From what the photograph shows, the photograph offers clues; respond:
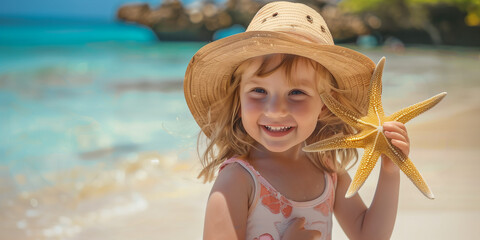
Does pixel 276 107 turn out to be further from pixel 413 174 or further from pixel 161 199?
pixel 161 199

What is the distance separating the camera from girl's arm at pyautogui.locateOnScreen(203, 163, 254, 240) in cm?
183

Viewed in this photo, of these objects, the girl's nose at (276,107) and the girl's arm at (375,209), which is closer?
the girl's nose at (276,107)

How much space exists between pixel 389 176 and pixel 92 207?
93.7 inches

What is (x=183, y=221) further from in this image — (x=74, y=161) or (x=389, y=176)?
(x=74, y=161)

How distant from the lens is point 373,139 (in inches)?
69.6

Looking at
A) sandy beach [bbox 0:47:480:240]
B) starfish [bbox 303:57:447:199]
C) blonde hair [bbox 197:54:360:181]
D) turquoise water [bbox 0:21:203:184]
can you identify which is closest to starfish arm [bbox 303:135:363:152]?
starfish [bbox 303:57:447:199]

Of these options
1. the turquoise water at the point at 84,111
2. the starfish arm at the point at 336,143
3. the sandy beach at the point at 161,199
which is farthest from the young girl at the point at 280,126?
the sandy beach at the point at 161,199

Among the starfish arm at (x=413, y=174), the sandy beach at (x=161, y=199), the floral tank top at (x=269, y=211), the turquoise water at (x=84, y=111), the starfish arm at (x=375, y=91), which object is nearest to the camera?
the starfish arm at (x=413, y=174)

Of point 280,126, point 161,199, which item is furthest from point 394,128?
point 161,199

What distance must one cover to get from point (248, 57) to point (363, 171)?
1.98 feet

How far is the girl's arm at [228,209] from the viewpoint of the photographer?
6.01 ft

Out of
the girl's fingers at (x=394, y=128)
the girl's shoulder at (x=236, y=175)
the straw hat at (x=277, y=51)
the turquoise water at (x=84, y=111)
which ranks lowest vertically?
the turquoise water at (x=84, y=111)

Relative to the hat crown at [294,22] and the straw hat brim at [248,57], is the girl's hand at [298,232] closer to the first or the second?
the straw hat brim at [248,57]

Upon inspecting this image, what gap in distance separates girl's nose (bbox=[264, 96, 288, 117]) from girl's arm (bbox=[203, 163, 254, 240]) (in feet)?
0.91
